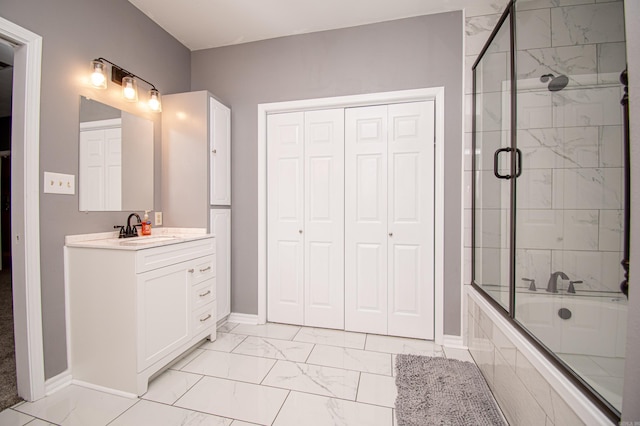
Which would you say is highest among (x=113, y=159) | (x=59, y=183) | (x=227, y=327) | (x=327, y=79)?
(x=327, y=79)

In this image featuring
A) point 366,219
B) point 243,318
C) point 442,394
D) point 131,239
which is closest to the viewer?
point 442,394

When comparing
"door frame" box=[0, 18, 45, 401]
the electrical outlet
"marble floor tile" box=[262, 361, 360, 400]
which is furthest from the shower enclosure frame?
the electrical outlet

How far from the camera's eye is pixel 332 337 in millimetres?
2406

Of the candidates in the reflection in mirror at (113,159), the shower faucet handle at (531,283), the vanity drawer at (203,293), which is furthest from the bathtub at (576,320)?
the reflection in mirror at (113,159)

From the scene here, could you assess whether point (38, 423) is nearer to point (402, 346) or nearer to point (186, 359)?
point (186, 359)

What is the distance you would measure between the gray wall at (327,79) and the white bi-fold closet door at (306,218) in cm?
19

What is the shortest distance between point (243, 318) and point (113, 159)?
180 centimetres

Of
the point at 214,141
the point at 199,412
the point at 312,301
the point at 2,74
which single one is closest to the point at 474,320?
the point at 312,301

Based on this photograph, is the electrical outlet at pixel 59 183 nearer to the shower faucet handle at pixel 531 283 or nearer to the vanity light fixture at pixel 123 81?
the vanity light fixture at pixel 123 81

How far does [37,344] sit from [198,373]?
0.93 metres

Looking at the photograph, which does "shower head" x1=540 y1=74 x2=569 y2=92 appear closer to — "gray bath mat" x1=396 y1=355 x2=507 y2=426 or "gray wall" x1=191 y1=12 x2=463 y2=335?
"gray wall" x1=191 y1=12 x2=463 y2=335

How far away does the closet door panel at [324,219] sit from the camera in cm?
252

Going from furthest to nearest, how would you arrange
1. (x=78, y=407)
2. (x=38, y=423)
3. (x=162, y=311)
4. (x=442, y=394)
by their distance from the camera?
(x=162, y=311), (x=442, y=394), (x=78, y=407), (x=38, y=423)

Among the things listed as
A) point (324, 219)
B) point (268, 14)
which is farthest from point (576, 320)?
point (268, 14)
